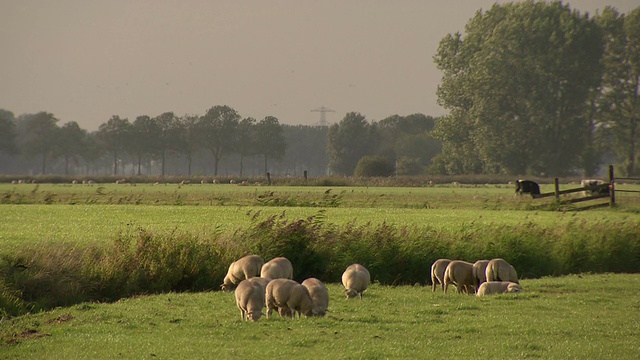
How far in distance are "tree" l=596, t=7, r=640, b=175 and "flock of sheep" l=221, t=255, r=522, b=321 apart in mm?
115913

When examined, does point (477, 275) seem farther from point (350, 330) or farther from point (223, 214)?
point (223, 214)

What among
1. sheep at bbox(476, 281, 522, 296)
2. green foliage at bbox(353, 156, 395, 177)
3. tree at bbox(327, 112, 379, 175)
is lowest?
sheep at bbox(476, 281, 522, 296)

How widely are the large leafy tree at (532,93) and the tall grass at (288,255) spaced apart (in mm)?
91805

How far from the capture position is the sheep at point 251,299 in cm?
1695

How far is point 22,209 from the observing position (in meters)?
48.6

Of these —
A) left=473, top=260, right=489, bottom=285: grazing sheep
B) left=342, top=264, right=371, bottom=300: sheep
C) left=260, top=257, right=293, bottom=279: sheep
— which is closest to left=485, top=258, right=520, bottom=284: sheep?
left=473, top=260, right=489, bottom=285: grazing sheep

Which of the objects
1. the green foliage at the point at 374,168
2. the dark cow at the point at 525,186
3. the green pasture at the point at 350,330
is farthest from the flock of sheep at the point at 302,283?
the green foliage at the point at 374,168

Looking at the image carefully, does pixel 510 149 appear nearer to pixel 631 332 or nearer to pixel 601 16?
pixel 601 16

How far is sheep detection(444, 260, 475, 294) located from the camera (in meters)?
22.4

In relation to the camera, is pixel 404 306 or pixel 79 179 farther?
pixel 79 179

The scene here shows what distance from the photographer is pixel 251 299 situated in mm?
16984

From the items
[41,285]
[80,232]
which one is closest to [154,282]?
[41,285]

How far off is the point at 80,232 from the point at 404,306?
16988 mm

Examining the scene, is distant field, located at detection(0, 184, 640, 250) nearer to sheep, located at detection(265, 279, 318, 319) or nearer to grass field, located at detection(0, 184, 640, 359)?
grass field, located at detection(0, 184, 640, 359)
